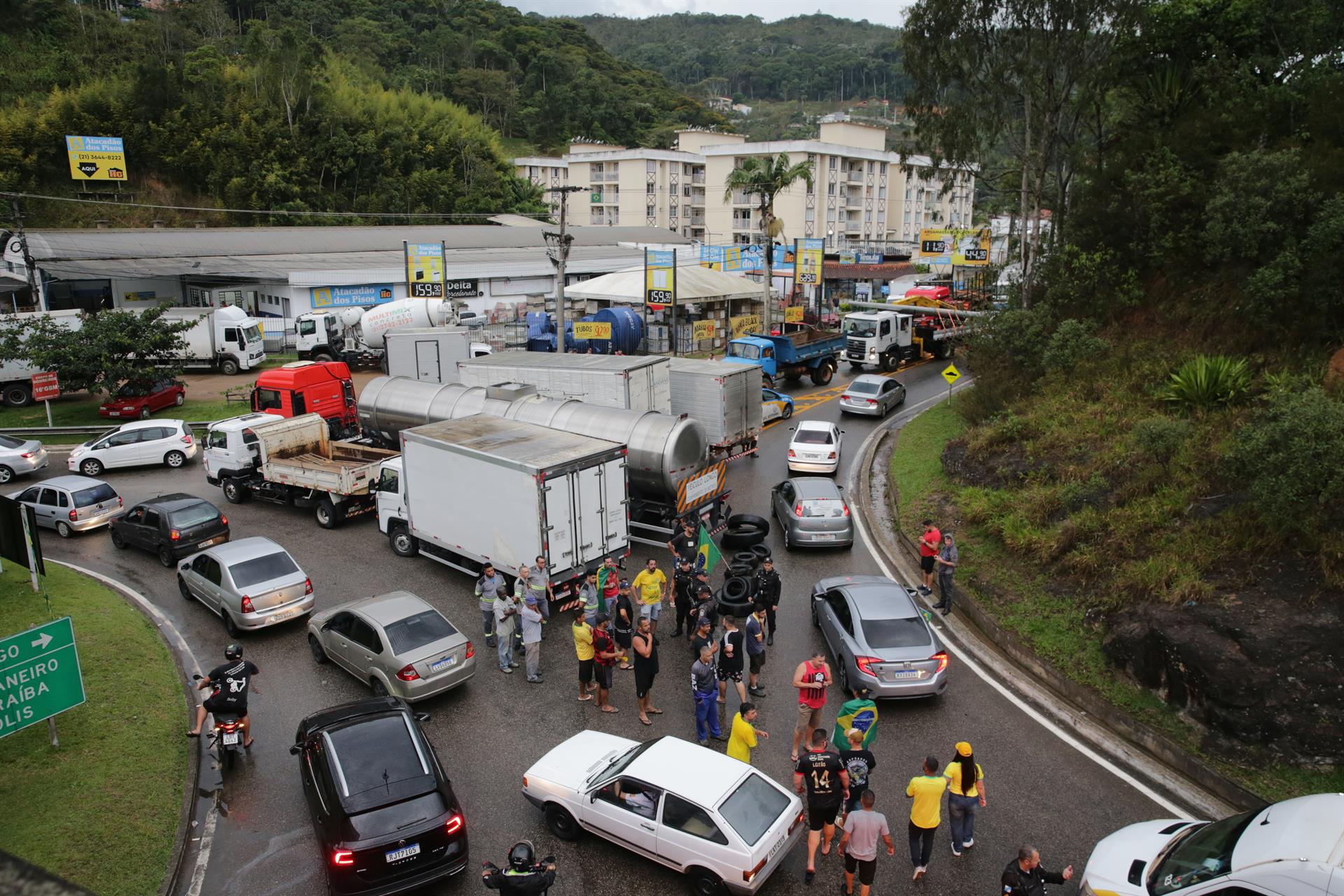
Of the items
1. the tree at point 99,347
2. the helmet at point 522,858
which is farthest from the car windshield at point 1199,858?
the tree at point 99,347


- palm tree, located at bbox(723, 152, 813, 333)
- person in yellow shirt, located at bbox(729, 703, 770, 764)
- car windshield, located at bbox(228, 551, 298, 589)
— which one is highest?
palm tree, located at bbox(723, 152, 813, 333)

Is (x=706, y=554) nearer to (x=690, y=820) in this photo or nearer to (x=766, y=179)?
(x=690, y=820)

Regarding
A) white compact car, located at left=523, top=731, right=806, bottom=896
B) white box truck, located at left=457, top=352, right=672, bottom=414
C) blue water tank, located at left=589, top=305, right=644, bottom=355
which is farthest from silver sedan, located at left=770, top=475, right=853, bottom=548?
blue water tank, located at left=589, top=305, right=644, bottom=355

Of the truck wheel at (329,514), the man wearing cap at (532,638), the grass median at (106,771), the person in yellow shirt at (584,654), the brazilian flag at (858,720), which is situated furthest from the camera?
the truck wheel at (329,514)

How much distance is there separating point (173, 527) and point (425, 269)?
771 inches

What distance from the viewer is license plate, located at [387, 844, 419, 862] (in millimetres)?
8352

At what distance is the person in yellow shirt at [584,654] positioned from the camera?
39.5 feet

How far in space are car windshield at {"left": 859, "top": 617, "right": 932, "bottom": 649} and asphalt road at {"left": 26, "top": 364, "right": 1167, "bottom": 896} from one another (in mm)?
906

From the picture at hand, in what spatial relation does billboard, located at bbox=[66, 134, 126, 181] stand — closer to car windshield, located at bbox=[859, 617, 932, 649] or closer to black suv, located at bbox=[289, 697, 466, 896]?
black suv, located at bbox=[289, 697, 466, 896]

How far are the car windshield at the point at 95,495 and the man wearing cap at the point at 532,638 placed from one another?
13.6 m

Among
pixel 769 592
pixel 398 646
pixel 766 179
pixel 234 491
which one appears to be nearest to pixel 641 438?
pixel 769 592

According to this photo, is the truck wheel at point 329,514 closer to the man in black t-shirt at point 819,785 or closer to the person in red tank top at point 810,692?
the person in red tank top at point 810,692

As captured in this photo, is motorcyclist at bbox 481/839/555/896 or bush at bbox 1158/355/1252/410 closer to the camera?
motorcyclist at bbox 481/839/555/896

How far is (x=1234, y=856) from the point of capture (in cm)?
677
